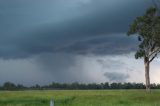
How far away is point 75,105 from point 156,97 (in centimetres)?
1468

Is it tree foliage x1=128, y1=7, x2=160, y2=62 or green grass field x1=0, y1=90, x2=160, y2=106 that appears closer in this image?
green grass field x1=0, y1=90, x2=160, y2=106

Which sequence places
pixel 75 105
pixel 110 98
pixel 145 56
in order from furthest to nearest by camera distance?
pixel 145 56 < pixel 110 98 < pixel 75 105

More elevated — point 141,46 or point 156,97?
point 141,46

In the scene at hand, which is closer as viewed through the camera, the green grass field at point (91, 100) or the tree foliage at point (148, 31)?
the green grass field at point (91, 100)

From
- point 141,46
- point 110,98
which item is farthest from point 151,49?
point 110,98

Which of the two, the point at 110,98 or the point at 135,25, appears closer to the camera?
the point at 110,98

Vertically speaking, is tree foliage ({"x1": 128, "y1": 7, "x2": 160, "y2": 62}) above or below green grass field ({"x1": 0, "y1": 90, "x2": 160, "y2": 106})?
above

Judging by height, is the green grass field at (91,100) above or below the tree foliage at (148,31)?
below

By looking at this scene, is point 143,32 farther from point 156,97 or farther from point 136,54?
point 156,97

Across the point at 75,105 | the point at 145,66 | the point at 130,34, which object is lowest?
the point at 75,105

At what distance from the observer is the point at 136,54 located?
225 ft

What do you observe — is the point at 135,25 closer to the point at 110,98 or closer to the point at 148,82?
the point at 148,82

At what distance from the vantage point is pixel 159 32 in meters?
68.9

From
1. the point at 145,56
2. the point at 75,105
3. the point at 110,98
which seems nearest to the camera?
the point at 75,105
